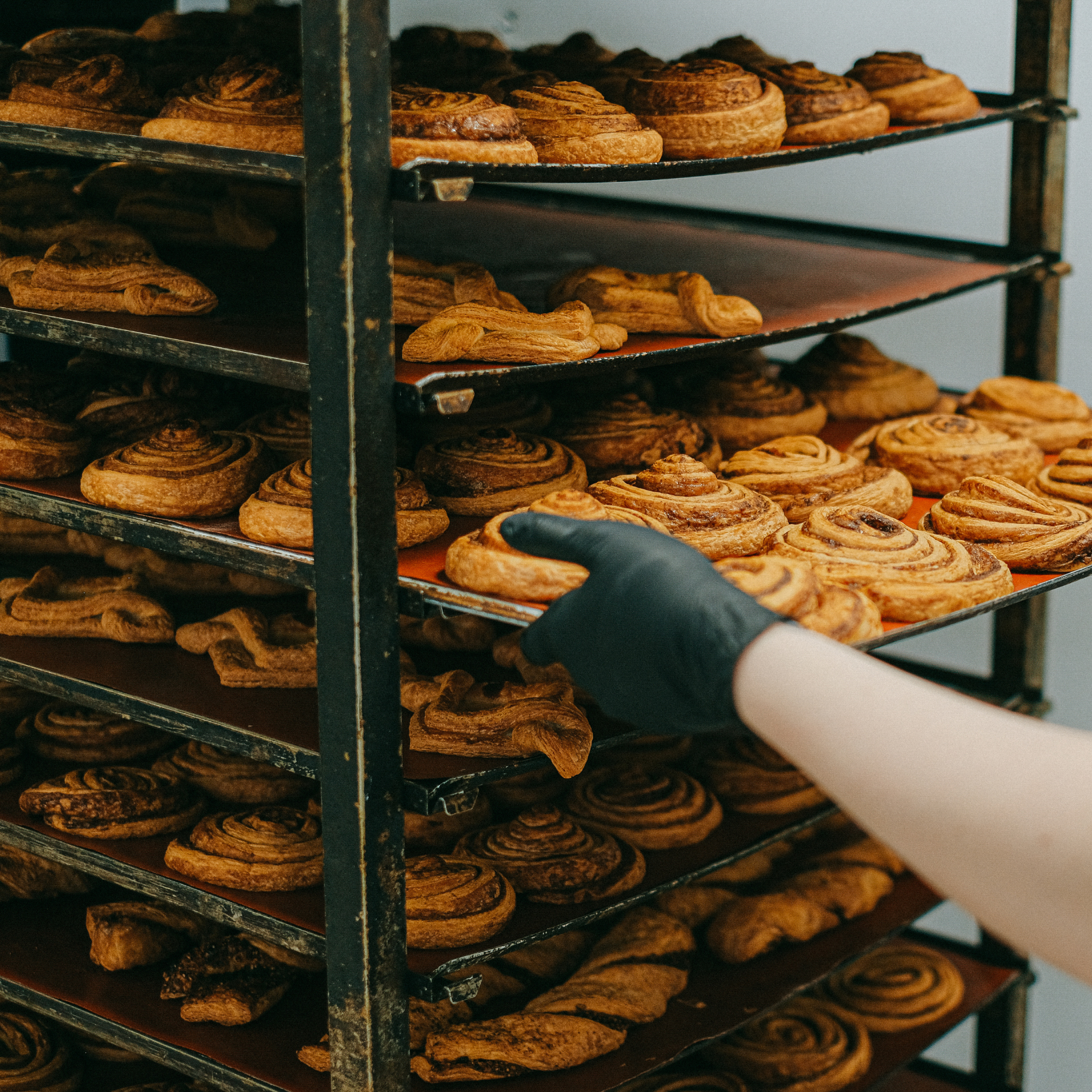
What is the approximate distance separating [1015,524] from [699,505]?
541 millimetres

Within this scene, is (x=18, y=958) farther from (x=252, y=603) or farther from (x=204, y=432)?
(x=204, y=432)

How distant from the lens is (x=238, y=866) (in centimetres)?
239

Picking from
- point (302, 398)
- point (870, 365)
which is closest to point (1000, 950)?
point (870, 365)

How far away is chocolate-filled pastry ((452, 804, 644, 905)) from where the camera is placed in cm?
251

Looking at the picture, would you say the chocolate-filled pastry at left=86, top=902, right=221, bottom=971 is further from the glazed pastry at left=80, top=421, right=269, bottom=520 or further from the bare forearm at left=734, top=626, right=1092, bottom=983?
the bare forearm at left=734, top=626, right=1092, bottom=983

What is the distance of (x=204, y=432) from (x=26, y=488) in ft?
0.99

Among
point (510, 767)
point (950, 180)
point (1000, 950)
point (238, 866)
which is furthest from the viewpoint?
point (950, 180)

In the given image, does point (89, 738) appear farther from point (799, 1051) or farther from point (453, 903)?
point (799, 1051)

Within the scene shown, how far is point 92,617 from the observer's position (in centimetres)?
268

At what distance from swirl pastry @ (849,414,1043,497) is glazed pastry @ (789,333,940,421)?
1.02 feet

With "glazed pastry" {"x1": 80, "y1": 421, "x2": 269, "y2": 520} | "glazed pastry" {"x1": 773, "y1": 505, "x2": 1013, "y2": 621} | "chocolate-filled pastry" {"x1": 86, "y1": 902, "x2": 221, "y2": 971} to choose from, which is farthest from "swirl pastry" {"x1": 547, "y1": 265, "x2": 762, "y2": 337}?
"chocolate-filled pastry" {"x1": 86, "y1": 902, "x2": 221, "y2": 971}

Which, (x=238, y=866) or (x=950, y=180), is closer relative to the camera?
(x=238, y=866)

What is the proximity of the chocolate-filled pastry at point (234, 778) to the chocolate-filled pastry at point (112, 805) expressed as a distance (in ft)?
0.21

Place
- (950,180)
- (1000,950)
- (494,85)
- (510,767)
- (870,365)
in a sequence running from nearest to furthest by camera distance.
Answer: (510,767), (494,85), (870,365), (1000,950), (950,180)
